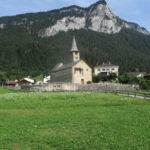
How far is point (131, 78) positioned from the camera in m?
117

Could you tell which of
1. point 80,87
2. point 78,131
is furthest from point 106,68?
point 78,131

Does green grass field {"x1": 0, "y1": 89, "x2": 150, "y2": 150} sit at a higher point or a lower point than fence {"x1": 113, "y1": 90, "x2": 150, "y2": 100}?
lower

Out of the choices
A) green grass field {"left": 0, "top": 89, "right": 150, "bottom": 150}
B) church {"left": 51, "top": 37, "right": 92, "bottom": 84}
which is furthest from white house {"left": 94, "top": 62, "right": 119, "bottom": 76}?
green grass field {"left": 0, "top": 89, "right": 150, "bottom": 150}

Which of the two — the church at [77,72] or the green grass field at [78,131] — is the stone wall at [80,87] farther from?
the green grass field at [78,131]

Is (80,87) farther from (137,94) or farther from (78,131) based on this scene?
(78,131)

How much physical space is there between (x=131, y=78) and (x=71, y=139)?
93696 millimetres

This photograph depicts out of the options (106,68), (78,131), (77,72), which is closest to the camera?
(78,131)

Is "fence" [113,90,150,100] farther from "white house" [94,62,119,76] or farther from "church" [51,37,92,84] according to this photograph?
A: "white house" [94,62,119,76]

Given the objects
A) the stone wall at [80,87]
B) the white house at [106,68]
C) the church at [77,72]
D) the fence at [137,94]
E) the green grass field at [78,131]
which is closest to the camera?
the green grass field at [78,131]

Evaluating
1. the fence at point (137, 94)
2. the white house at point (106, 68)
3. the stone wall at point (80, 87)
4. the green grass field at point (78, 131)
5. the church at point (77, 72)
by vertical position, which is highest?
the white house at point (106, 68)

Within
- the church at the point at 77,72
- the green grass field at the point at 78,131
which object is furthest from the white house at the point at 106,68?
the green grass field at the point at 78,131

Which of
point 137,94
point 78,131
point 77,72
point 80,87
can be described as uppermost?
point 77,72

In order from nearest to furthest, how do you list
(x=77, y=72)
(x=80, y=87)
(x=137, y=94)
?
(x=137, y=94)
(x=80, y=87)
(x=77, y=72)

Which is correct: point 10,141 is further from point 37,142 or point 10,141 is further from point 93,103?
point 93,103
